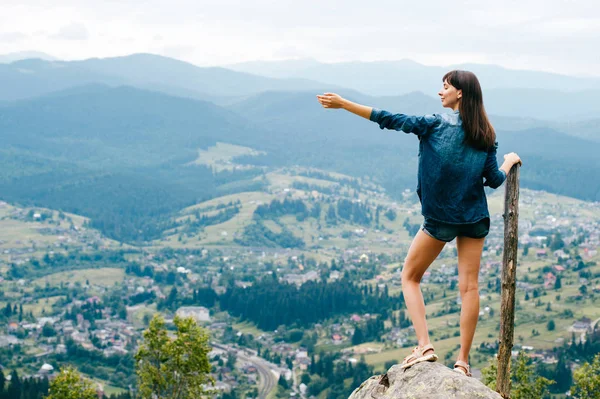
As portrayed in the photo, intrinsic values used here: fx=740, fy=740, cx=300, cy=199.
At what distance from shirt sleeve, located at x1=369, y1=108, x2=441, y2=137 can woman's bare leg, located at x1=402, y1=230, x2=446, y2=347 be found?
1.39 metres

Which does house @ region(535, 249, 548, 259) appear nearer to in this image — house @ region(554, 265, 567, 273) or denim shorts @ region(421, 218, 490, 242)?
house @ region(554, 265, 567, 273)

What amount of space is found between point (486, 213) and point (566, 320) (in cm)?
9051

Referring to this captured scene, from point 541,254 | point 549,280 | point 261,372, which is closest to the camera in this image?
point 261,372

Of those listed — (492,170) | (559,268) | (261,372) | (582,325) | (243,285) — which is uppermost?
(492,170)

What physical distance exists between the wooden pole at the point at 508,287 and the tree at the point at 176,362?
16217mm

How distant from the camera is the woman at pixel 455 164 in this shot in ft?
27.2

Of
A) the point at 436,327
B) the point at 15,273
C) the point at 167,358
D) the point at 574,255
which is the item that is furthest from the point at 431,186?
the point at 15,273

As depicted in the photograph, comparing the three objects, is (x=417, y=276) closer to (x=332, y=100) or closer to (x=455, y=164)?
(x=455, y=164)

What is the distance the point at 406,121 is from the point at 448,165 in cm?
69

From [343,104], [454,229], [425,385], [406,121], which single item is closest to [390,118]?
[406,121]

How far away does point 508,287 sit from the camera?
947 cm

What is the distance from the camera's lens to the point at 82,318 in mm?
109438

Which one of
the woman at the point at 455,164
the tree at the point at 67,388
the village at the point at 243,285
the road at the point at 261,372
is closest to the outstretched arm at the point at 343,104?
the woman at the point at 455,164

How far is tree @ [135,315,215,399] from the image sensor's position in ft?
80.4
